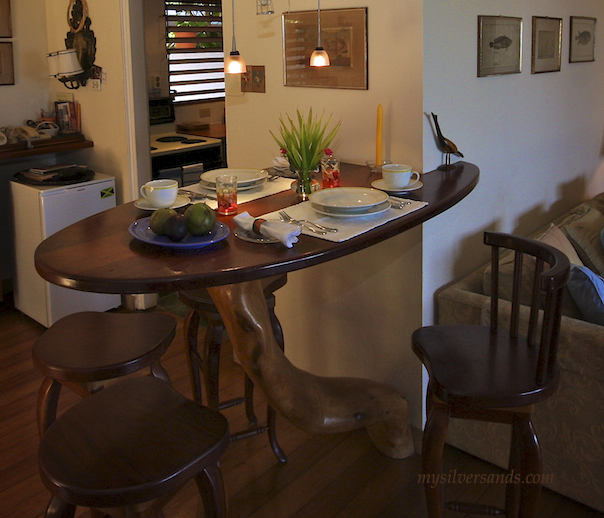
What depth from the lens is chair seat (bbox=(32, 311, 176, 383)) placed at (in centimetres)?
175

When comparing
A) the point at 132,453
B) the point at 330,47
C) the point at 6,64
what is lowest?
the point at 132,453

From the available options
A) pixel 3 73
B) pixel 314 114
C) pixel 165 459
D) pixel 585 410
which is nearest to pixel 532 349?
pixel 585 410

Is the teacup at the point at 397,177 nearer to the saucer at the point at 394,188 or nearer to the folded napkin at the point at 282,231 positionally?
the saucer at the point at 394,188

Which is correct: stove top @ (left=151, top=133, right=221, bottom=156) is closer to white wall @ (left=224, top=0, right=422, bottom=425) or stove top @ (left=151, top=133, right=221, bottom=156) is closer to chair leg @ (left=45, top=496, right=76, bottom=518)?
white wall @ (left=224, top=0, right=422, bottom=425)

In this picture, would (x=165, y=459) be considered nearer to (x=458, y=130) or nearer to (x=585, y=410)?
(x=585, y=410)

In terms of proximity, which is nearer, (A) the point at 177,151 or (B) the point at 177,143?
(A) the point at 177,151

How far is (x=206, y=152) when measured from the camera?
192 inches

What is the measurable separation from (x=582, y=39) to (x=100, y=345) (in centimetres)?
313

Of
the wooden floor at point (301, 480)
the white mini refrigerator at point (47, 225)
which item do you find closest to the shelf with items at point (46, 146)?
the white mini refrigerator at point (47, 225)

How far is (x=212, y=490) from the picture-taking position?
144 cm

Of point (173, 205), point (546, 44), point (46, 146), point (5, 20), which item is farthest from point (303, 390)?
point (5, 20)

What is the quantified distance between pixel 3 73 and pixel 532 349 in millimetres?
3540

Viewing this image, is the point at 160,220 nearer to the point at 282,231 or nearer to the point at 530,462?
the point at 282,231

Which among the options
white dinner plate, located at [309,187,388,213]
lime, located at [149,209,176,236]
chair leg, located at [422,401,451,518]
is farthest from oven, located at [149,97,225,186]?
chair leg, located at [422,401,451,518]
